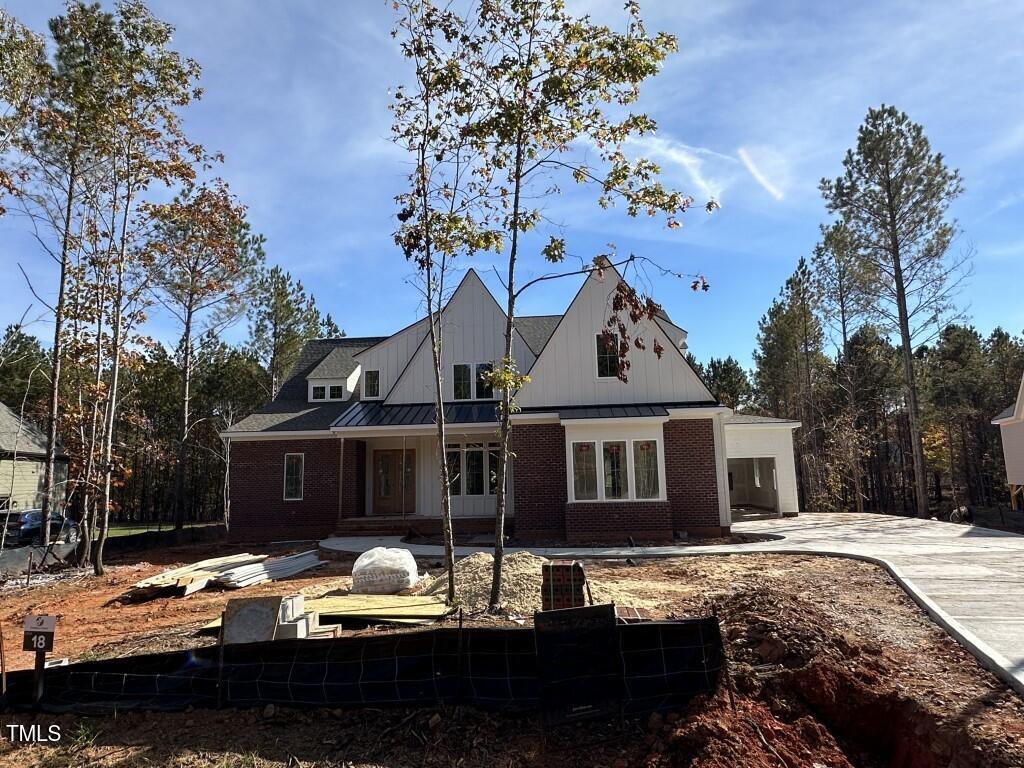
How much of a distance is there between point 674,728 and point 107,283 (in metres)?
16.8

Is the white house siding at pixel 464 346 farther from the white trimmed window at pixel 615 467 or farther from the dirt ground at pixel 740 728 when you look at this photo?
the dirt ground at pixel 740 728

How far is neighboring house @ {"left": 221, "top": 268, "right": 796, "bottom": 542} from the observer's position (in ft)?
50.1

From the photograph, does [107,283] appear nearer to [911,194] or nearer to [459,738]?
[459,738]

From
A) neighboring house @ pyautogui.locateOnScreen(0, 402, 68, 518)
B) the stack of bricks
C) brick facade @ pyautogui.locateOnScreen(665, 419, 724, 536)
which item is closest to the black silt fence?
the stack of bricks

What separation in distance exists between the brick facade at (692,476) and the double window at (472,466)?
5812 mm

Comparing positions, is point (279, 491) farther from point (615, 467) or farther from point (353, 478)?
point (615, 467)

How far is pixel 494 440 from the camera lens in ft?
62.0

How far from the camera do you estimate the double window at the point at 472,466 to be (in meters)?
19.0

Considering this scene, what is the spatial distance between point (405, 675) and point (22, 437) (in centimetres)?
2725

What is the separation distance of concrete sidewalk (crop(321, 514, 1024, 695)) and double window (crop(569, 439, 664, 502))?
177cm

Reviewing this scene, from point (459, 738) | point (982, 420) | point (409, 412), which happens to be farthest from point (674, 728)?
point (982, 420)

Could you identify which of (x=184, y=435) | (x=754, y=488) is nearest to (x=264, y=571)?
(x=184, y=435)

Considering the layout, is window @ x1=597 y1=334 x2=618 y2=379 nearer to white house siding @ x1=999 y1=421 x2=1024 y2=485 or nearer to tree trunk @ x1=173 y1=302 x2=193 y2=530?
tree trunk @ x1=173 y1=302 x2=193 y2=530

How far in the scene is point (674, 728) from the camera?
13.6 ft
